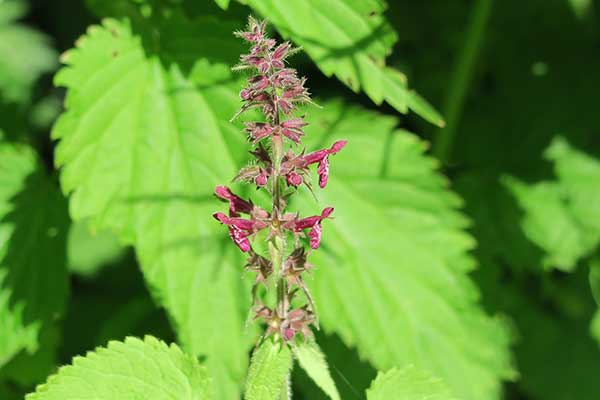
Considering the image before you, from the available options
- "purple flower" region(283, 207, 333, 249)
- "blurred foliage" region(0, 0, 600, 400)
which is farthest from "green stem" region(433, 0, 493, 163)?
"purple flower" region(283, 207, 333, 249)

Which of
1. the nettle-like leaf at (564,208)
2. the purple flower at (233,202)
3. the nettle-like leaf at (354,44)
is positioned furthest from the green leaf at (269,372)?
the nettle-like leaf at (564,208)

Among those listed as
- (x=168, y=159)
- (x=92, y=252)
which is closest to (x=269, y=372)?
(x=168, y=159)

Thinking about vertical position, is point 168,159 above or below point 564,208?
above

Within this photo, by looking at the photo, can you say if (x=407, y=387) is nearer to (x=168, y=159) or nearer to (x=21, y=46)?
(x=168, y=159)

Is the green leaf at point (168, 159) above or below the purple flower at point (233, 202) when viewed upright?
below

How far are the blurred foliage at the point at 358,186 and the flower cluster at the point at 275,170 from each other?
29 centimetres

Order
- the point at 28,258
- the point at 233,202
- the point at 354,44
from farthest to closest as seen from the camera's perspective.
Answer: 1. the point at 28,258
2. the point at 354,44
3. the point at 233,202

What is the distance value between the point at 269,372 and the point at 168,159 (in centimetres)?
88

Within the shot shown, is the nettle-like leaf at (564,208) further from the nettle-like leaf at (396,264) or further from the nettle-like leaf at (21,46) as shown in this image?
the nettle-like leaf at (21,46)

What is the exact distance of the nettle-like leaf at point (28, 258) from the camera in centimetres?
226

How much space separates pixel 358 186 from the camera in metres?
2.52

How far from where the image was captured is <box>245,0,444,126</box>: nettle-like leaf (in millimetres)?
2117

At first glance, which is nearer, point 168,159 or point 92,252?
point 168,159

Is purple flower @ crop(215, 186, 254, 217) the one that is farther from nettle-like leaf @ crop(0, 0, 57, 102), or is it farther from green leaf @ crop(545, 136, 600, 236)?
nettle-like leaf @ crop(0, 0, 57, 102)
